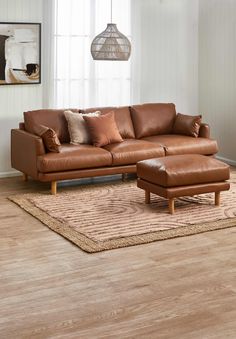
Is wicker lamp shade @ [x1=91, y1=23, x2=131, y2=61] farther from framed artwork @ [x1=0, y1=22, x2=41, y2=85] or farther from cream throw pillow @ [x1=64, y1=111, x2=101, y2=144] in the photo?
framed artwork @ [x1=0, y1=22, x2=41, y2=85]

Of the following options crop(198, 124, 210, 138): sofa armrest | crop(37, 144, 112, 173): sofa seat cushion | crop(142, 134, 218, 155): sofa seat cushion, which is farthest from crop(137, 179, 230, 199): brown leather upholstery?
crop(198, 124, 210, 138): sofa armrest

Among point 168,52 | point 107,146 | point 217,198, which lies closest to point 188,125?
point 107,146

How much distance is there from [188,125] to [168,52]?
1352 millimetres

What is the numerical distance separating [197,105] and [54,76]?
2203 millimetres

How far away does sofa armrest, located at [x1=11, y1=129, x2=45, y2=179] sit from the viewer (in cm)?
713

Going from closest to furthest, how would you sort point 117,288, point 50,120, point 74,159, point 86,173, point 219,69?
point 117,288 < point 74,159 < point 86,173 < point 50,120 < point 219,69

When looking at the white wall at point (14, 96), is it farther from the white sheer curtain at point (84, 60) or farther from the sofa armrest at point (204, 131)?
the sofa armrest at point (204, 131)

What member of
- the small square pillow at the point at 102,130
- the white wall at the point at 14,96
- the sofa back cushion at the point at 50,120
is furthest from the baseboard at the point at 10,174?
the small square pillow at the point at 102,130

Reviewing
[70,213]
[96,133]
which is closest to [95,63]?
[96,133]

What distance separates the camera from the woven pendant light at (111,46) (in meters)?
7.53

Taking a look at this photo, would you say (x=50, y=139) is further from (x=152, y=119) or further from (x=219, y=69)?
(x=219, y=69)

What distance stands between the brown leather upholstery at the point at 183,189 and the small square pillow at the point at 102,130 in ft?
3.65

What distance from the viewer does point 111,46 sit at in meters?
7.52

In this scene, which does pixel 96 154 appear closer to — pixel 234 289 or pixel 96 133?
pixel 96 133
